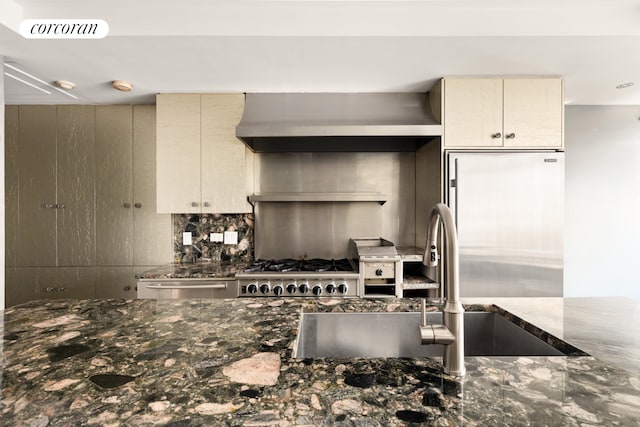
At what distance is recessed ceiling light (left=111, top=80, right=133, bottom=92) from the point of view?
2.37 m

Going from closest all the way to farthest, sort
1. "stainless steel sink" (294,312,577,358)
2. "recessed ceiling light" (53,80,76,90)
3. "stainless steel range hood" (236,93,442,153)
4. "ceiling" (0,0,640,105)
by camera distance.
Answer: "stainless steel sink" (294,312,577,358)
"ceiling" (0,0,640,105)
"recessed ceiling light" (53,80,76,90)
"stainless steel range hood" (236,93,442,153)

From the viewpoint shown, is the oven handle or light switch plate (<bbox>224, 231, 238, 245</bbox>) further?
light switch plate (<bbox>224, 231, 238, 245</bbox>)

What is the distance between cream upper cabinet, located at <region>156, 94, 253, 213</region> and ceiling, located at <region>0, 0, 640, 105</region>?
0.31 metres

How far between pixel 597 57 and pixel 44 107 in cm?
447

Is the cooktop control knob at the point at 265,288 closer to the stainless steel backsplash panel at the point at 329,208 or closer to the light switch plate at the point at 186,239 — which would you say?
the stainless steel backsplash panel at the point at 329,208

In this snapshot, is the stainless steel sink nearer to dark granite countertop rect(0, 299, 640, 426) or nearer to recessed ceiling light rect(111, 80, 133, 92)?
dark granite countertop rect(0, 299, 640, 426)

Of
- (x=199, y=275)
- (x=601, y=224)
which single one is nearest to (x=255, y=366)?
(x=199, y=275)

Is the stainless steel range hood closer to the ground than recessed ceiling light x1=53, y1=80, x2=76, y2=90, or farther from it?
closer to the ground

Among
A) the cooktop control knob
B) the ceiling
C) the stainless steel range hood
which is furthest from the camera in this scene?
the stainless steel range hood

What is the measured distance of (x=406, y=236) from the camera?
2912 mm

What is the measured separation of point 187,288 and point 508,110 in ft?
9.15

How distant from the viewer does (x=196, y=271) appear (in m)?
2.46

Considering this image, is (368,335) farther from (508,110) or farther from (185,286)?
(508,110)

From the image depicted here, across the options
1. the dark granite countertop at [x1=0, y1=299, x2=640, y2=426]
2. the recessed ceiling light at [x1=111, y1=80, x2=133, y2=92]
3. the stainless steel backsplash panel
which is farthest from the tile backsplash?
the dark granite countertop at [x1=0, y1=299, x2=640, y2=426]
